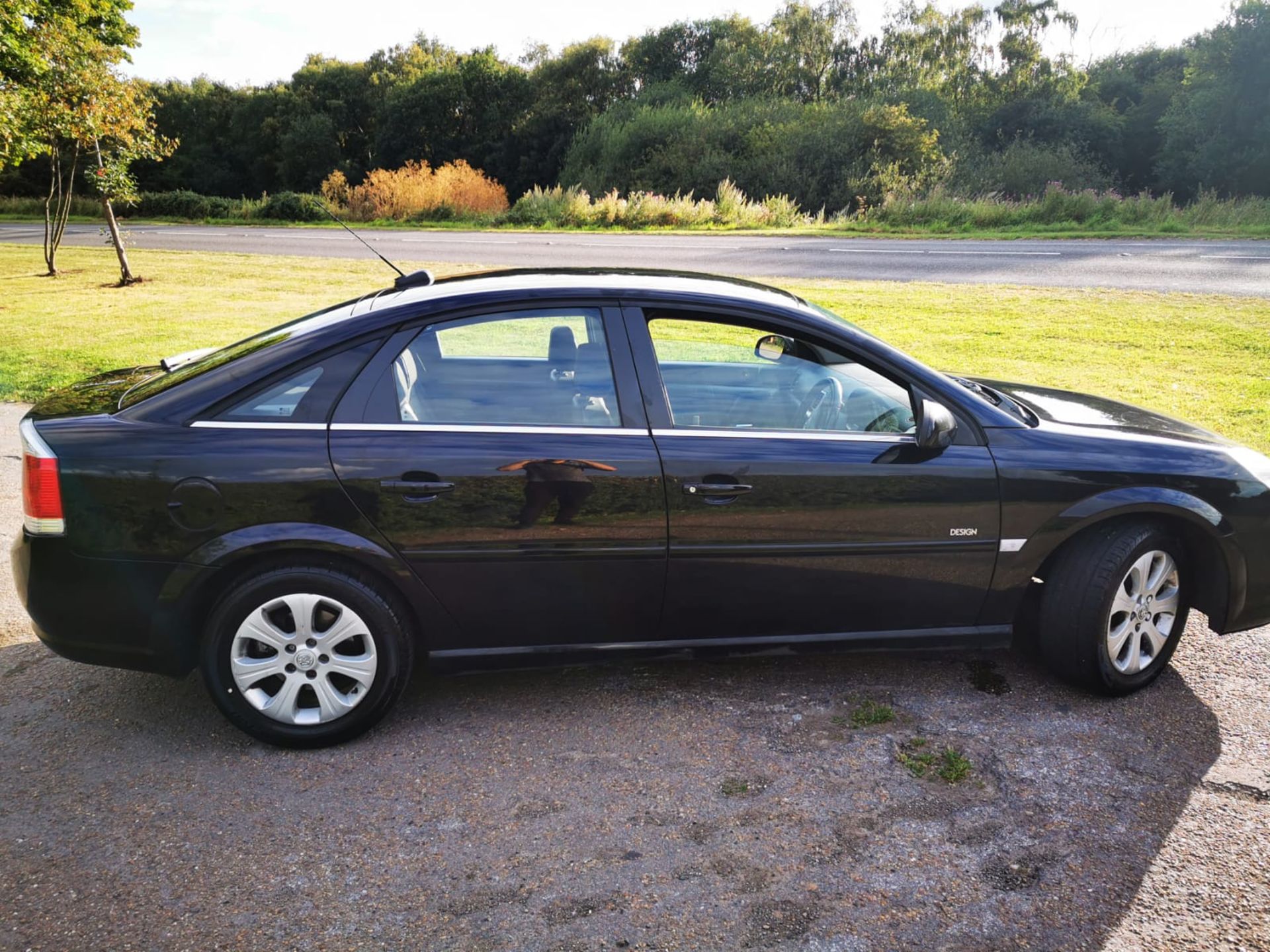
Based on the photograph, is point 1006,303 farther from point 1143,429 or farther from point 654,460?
point 654,460

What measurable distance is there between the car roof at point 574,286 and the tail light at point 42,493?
110cm

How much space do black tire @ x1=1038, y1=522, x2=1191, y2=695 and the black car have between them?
11 millimetres

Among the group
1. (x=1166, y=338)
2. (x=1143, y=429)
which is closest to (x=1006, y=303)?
(x=1166, y=338)

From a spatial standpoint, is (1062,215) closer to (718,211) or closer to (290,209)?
(718,211)

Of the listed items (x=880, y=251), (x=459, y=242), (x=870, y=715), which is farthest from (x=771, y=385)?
(x=459, y=242)

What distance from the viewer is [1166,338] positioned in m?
10.4

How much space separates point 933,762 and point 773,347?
1.63m

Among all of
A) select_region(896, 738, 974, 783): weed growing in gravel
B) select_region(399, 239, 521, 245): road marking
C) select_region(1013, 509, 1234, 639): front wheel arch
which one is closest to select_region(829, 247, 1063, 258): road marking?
select_region(399, 239, 521, 245): road marking

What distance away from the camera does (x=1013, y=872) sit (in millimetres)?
2783

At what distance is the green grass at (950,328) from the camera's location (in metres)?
8.70

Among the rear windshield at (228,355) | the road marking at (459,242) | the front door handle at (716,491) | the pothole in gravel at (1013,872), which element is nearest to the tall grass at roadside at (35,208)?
the road marking at (459,242)

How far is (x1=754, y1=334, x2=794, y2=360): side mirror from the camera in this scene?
12.4 ft

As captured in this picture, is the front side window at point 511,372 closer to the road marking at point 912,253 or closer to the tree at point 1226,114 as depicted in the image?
the road marking at point 912,253

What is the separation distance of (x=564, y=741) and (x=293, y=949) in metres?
1.19
